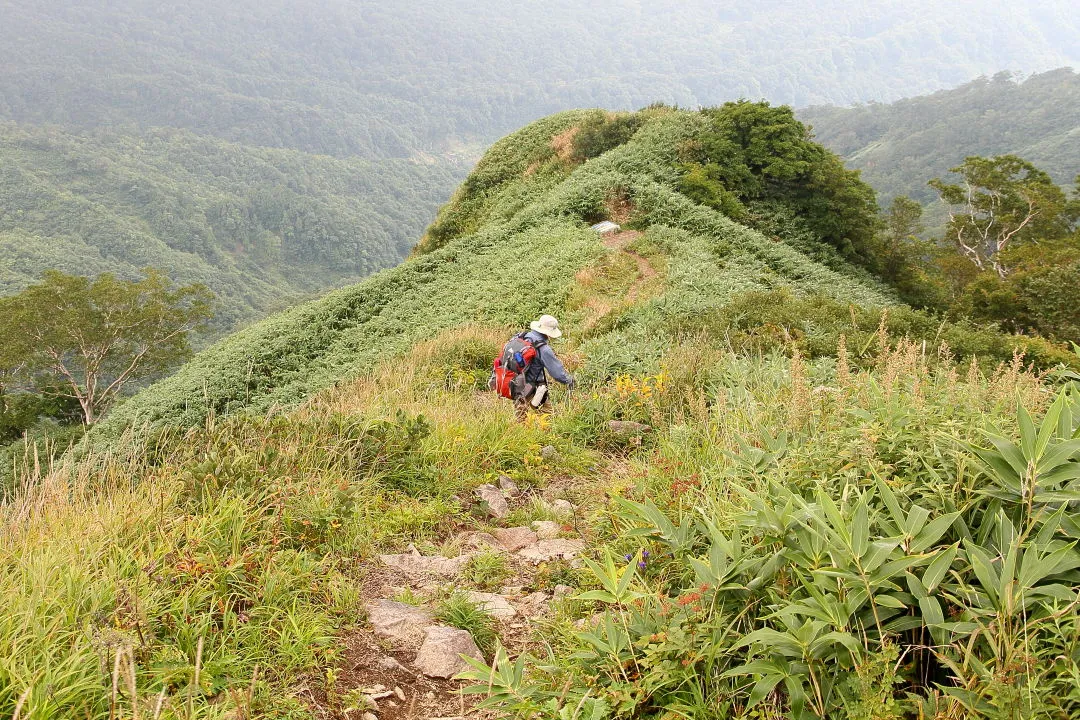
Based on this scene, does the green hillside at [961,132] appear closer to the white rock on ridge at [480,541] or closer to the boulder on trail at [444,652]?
the white rock on ridge at [480,541]

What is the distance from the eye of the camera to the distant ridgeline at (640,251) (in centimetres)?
888

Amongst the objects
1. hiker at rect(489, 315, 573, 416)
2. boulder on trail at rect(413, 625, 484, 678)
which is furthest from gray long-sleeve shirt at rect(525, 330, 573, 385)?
boulder on trail at rect(413, 625, 484, 678)

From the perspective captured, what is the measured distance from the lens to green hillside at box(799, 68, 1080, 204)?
9850cm

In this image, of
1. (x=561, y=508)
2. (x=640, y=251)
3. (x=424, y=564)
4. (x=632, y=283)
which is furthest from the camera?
(x=640, y=251)

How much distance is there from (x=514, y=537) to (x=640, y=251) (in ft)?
43.8

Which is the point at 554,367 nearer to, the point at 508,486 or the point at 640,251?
the point at 508,486

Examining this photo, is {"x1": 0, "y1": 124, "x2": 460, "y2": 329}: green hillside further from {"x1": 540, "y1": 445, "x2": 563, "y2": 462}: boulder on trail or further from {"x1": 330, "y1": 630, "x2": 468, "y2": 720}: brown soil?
{"x1": 330, "y1": 630, "x2": 468, "y2": 720}: brown soil

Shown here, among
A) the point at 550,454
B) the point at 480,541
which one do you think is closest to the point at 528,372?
the point at 550,454

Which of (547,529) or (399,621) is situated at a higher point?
(399,621)

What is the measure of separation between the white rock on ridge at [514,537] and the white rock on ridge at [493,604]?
1.78ft

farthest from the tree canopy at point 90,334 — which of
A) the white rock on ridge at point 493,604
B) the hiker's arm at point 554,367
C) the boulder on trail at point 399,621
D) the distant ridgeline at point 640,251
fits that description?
the white rock on ridge at point 493,604

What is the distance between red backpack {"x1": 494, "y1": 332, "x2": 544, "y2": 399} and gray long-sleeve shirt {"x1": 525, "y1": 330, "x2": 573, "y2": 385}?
0.05m

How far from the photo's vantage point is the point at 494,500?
14.2 ft

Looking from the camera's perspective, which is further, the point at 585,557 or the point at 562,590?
the point at 562,590
